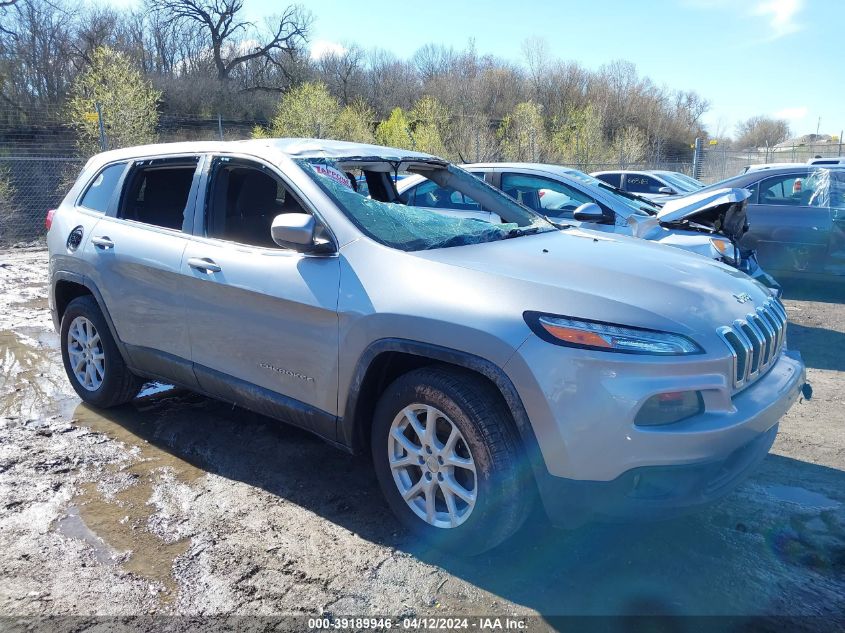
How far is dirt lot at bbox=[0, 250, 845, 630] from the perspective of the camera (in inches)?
102

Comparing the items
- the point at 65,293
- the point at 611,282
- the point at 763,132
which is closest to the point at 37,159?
the point at 65,293

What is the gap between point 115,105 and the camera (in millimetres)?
18000

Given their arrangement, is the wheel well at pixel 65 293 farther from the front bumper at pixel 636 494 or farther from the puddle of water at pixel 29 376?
the front bumper at pixel 636 494

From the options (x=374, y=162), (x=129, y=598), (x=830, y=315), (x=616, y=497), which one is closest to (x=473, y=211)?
(x=374, y=162)

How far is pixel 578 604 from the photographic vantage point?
256cm

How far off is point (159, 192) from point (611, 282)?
9.85ft

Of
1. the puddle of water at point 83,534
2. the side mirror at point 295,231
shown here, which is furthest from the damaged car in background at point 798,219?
the puddle of water at point 83,534

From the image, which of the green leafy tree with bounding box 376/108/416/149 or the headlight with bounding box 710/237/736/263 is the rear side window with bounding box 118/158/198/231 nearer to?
the headlight with bounding box 710/237/736/263

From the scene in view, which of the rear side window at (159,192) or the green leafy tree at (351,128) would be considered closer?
the rear side window at (159,192)

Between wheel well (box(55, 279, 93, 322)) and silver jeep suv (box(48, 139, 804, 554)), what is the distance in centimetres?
44

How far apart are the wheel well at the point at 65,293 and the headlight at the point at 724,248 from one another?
17.8 ft

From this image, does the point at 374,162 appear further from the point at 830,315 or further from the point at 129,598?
the point at 830,315

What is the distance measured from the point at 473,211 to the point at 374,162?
2.38 ft

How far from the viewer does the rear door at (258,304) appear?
3.11 metres
